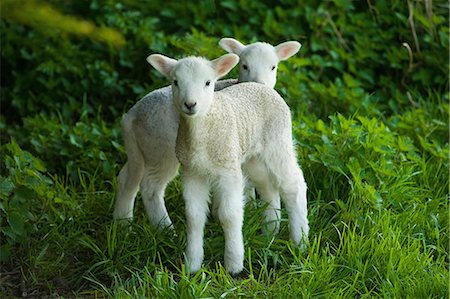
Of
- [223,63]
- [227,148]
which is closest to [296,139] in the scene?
[227,148]

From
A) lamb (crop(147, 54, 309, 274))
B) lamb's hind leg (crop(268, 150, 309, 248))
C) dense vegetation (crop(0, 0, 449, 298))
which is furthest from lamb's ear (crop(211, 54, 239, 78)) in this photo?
dense vegetation (crop(0, 0, 449, 298))

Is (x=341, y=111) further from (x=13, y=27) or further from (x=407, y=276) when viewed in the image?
(x=13, y=27)

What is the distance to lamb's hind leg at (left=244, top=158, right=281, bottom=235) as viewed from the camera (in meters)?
5.86

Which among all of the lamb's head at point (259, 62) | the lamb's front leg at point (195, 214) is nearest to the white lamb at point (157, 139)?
the lamb's head at point (259, 62)

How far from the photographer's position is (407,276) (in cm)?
536

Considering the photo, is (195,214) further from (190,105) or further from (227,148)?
(190,105)

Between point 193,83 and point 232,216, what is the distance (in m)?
0.87

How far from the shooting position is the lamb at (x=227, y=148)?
5176mm

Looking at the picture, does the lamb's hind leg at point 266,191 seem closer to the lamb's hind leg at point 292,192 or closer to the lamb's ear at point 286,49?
the lamb's hind leg at point 292,192

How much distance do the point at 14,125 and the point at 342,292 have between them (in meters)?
4.27

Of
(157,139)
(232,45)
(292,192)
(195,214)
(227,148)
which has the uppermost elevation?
(232,45)

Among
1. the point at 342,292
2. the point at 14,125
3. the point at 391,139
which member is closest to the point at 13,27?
the point at 14,125

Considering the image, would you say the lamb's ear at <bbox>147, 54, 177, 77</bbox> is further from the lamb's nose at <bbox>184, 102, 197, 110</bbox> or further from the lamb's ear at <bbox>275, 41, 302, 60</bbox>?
the lamb's ear at <bbox>275, 41, 302, 60</bbox>

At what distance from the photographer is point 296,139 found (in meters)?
6.70
